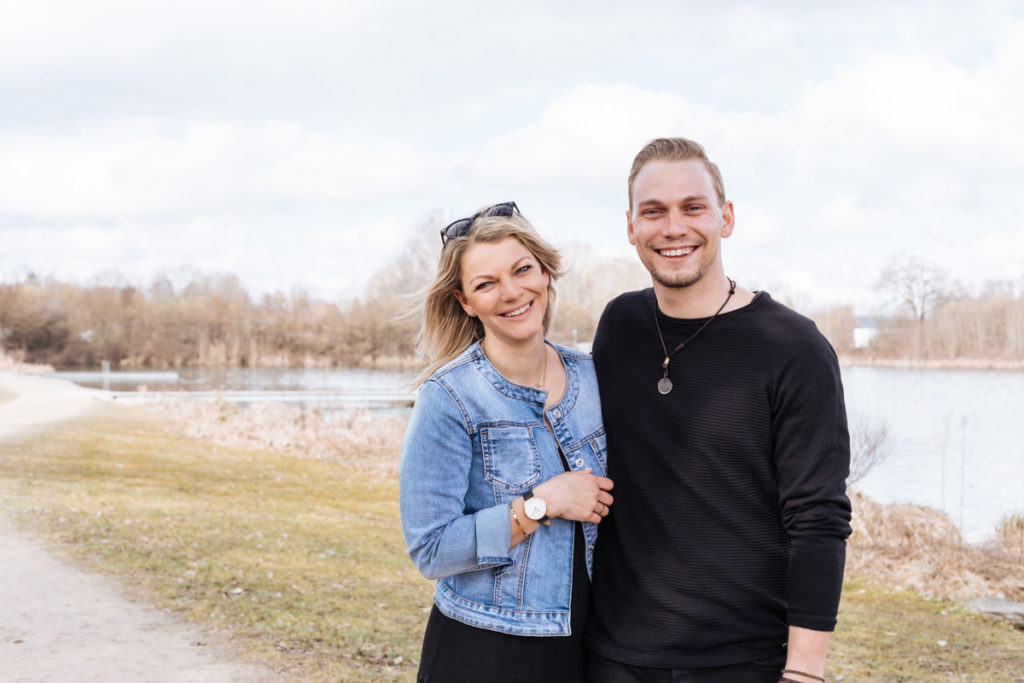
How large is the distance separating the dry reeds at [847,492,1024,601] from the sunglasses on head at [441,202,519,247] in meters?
8.82

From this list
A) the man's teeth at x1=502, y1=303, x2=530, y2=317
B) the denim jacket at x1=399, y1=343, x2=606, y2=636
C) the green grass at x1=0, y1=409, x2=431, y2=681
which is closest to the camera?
the denim jacket at x1=399, y1=343, x2=606, y2=636

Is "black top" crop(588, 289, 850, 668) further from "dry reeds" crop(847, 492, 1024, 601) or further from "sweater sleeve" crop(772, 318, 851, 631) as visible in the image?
"dry reeds" crop(847, 492, 1024, 601)

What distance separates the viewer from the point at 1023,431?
21.5 metres

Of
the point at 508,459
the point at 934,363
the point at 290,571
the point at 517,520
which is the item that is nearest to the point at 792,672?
the point at 517,520

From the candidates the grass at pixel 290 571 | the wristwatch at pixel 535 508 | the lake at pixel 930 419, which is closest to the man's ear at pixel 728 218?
the wristwatch at pixel 535 508

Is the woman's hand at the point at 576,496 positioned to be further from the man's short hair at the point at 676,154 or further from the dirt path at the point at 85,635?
the dirt path at the point at 85,635

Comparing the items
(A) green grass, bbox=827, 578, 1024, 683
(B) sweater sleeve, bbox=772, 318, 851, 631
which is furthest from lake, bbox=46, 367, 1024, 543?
(A) green grass, bbox=827, 578, 1024, 683

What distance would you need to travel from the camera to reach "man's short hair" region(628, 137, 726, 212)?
8.53 ft

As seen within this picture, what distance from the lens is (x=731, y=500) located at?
2436 mm

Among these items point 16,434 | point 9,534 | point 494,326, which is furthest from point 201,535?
point 16,434

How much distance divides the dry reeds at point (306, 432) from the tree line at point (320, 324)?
35.4 ft

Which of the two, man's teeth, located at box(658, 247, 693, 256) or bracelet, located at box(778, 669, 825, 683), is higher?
man's teeth, located at box(658, 247, 693, 256)

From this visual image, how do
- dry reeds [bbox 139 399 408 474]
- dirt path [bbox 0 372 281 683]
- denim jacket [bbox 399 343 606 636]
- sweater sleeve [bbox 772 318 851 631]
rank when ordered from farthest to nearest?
1. dry reeds [bbox 139 399 408 474]
2. dirt path [bbox 0 372 281 683]
3. denim jacket [bbox 399 343 606 636]
4. sweater sleeve [bbox 772 318 851 631]

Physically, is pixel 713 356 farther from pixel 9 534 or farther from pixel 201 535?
pixel 9 534
